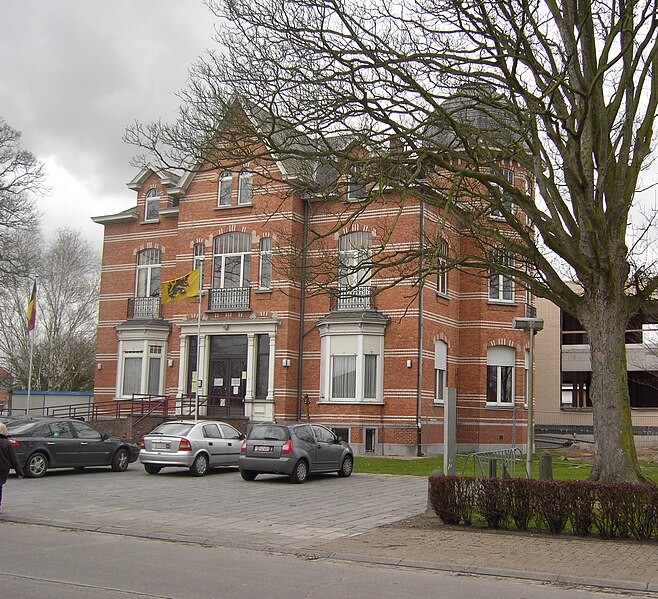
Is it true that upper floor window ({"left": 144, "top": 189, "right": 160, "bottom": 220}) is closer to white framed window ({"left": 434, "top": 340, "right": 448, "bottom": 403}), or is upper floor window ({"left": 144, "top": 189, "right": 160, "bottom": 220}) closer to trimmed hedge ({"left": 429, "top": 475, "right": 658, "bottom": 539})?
white framed window ({"left": 434, "top": 340, "right": 448, "bottom": 403})

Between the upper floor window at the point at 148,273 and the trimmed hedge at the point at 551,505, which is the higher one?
the upper floor window at the point at 148,273

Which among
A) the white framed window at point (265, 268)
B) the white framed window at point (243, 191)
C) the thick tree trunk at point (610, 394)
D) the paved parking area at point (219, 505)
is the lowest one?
the paved parking area at point (219, 505)

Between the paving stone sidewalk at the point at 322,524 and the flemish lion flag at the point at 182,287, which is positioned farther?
the flemish lion flag at the point at 182,287

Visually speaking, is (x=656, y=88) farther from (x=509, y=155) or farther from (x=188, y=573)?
(x=188, y=573)

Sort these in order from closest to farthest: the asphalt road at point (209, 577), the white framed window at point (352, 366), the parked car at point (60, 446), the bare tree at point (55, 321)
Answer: the asphalt road at point (209, 577) < the parked car at point (60, 446) < the white framed window at point (352, 366) < the bare tree at point (55, 321)

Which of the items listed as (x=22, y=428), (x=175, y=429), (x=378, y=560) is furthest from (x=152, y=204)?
(x=378, y=560)

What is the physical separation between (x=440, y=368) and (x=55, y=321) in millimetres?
Answer: 32777

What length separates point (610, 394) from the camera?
1470 cm

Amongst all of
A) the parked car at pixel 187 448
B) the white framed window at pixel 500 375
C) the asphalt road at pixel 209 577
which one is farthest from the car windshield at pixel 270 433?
the white framed window at pixel 500 375

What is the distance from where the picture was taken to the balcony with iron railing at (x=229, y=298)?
32.8m

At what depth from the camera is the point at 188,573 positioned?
362 inches

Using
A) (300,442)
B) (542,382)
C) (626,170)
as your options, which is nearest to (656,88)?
(626,170)

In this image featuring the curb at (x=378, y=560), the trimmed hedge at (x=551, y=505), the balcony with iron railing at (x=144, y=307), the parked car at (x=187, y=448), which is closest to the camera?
the curb at (x=378, y=560)

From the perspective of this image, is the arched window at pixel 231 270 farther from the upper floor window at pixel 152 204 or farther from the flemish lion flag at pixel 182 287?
the upper floor window at pixel 152 204
